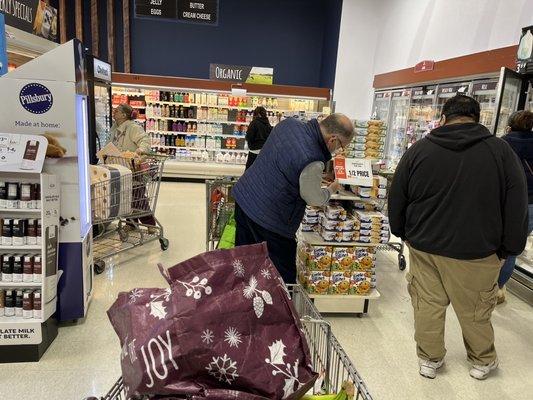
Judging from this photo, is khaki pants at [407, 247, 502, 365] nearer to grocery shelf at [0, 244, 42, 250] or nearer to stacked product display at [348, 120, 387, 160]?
stacked product display at [348, 120, 387, 160]

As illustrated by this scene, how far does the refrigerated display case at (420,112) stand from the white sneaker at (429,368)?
4951 mm

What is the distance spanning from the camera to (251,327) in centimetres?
97

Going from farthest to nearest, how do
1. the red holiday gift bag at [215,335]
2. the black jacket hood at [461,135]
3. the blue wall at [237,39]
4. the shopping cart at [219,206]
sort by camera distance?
1. the blue wall at [237,39]
2. the shopping cart at [219,206]
3. the black jacket hood at [461,135]
4. the red holiday gift bag at [215,335]

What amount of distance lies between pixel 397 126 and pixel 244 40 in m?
5.38

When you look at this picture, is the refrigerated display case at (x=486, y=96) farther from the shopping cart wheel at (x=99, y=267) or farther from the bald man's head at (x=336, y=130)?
the shopping cart wheel at (x=99, y=267)

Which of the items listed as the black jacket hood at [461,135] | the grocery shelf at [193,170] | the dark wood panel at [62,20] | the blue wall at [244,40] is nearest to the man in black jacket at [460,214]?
the black jacket hood at [461,135]

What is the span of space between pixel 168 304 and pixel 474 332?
2515 mm

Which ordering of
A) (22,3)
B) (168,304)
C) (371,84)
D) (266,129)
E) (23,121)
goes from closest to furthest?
(168,304)
(23,121)
(22,3)
(266,129)
(371,84)

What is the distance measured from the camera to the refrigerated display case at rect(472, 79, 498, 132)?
5643 millimetres

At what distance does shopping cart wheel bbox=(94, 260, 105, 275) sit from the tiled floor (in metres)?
0.07

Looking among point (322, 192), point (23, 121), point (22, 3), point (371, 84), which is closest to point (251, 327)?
point (322, 192)

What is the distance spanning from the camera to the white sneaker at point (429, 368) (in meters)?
2.88

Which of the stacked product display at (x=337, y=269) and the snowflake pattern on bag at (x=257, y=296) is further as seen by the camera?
the stacked product display at (x=337, y=269)

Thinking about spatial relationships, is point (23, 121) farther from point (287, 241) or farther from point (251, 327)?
point (251, 327)
